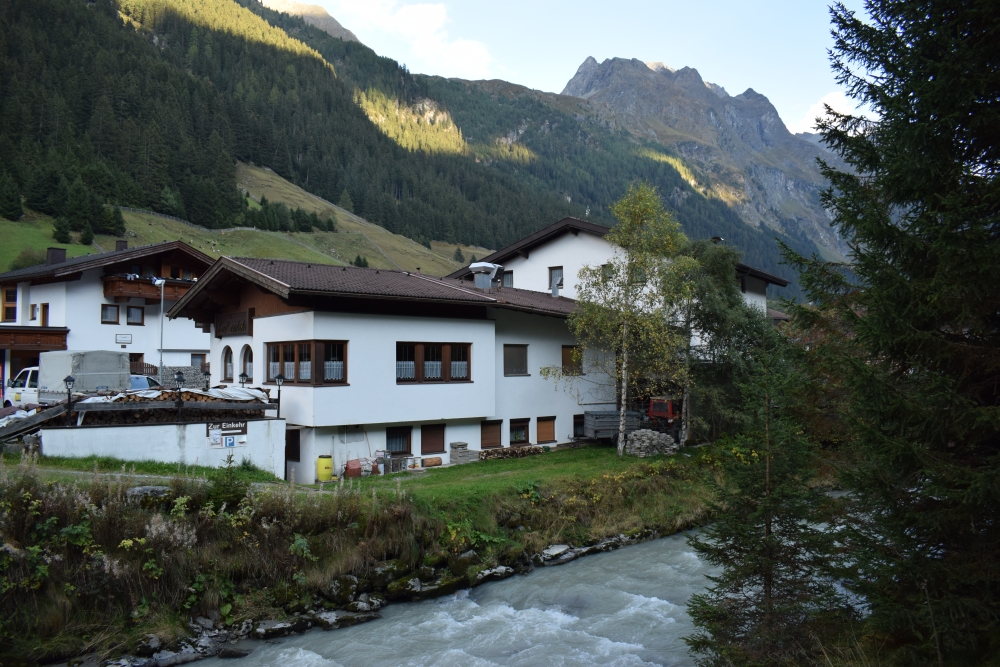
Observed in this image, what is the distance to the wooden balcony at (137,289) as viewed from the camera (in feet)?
144

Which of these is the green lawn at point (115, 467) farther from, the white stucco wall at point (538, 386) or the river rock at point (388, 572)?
the white stucco wall at point (538, 386)

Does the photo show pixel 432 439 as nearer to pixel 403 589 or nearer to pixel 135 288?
pixel 403 589

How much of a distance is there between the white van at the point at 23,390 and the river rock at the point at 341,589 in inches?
901

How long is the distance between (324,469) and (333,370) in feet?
10.4

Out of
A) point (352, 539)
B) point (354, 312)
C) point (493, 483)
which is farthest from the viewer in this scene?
point (354, 312)

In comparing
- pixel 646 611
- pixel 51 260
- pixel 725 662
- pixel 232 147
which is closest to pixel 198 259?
pixel 51 260

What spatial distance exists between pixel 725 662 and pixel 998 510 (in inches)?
141

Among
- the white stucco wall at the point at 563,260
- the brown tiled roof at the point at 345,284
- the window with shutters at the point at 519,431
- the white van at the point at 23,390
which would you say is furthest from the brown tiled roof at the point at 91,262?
the window with shutters at the point at 519,431

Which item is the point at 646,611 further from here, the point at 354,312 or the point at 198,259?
the point at 198,259

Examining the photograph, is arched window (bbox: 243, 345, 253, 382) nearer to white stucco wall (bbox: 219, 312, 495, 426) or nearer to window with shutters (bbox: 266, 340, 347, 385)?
white stucco wall (bbox: 219, 312, 495, 426)

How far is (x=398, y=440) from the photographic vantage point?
23.8 meters

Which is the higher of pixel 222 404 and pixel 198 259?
pixel 198 259

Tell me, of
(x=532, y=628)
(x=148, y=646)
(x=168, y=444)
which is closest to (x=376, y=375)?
(x=168, y=444)

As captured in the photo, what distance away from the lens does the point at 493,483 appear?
19297mm
